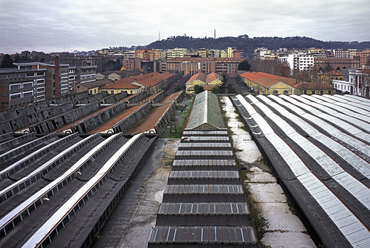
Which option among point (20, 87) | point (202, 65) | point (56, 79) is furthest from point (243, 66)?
point (20, 87)

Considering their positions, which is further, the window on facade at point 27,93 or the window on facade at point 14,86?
the window on facade at point 27,93

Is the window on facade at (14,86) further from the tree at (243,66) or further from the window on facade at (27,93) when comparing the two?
the tree at (243,66)

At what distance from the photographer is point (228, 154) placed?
1648 centimetres

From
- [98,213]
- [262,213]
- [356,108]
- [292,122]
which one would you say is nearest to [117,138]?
[98,213]

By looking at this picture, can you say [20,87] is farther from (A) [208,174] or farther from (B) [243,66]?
(B) [243,66]

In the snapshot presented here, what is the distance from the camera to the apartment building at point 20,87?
36625 mm

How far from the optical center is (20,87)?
39812mm

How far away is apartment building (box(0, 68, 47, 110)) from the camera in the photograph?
36.6 meters

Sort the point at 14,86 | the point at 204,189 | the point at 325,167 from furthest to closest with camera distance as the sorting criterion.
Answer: the point at 14,86, the point at 325,167, the point at 204,189

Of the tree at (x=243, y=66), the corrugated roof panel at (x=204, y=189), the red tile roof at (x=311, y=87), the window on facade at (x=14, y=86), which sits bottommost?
the corrugated roof panel at (x=204, y=189)

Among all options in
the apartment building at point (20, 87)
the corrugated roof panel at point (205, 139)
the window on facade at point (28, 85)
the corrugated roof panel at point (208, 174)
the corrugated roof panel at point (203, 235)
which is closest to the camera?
the corrugated roof panel at point (203, 235)

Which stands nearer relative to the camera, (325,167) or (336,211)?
(336,211)

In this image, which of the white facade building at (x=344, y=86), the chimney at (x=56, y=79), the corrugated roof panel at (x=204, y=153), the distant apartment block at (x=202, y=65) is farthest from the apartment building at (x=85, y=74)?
the corrugated roof panel at (x=204, y=153)

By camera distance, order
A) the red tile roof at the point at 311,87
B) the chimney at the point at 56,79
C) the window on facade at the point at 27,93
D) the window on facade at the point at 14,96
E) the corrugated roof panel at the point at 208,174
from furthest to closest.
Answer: the chimney at the point at 56,79 < the red tile roof at the point at 311,87 < the window on facade at the point at 27,93 < the window on facade at the point at 14,96 < the corrugated roof panel at the point at 208,174
